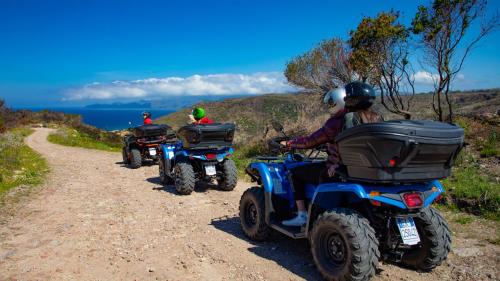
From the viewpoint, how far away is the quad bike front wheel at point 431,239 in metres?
4.20

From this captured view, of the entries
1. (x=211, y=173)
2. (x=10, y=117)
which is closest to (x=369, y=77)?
(x=211, y=173)

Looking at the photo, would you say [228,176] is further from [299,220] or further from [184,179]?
[299,220]

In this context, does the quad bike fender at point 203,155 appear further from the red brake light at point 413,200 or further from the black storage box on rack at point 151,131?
the red brake light at point 413,200

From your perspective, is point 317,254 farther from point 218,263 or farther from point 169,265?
point 169,265

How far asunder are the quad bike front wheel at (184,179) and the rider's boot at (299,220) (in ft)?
12.4

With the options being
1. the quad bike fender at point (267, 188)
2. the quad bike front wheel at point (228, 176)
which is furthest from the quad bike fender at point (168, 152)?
the quad bike fender at point (267, 188)

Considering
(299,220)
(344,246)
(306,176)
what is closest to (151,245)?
(299,220)

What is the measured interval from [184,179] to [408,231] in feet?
17.4

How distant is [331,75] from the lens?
17266 millimetres

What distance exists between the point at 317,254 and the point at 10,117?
36.4 metres

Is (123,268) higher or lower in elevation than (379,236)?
lower

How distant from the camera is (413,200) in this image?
3893 mm

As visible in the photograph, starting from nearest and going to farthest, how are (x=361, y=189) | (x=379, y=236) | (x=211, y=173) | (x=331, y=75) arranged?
1. (x=361, y=189)
2. (x=379, y=236)
3. (x=211, y=173)
4. (x=331, y=75)

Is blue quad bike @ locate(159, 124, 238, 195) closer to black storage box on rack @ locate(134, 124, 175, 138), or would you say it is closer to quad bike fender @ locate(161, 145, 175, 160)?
quad bike fender @ locate(161, 145, 175, 160)
